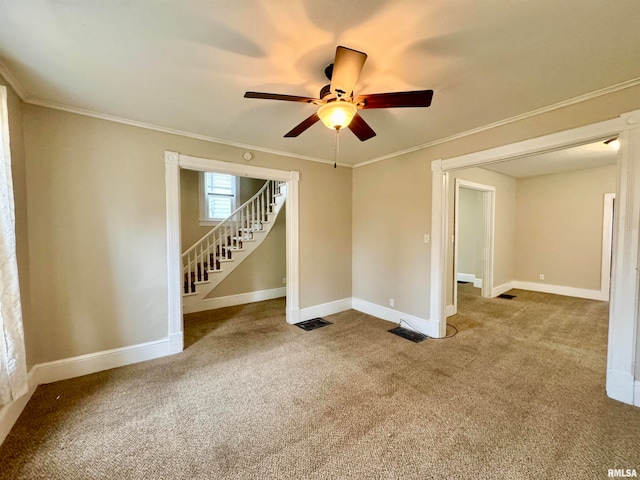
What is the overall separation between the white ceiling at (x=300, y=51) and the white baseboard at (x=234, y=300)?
3.06m

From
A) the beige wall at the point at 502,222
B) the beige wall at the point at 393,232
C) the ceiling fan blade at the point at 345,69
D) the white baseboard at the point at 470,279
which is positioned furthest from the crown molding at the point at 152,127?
the white baseboard at the point at 470,279

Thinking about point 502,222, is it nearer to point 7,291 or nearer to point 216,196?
point 216,196

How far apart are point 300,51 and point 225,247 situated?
377 cm

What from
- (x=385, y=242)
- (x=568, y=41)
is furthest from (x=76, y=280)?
(x=568, y=41)

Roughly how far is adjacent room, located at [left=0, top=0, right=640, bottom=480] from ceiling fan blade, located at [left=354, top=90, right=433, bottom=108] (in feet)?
0.05

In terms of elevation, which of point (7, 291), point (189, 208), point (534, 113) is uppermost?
point (534, 113)

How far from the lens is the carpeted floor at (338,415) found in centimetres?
156

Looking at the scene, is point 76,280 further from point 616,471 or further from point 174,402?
point 616,471

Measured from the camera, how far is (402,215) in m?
3.79

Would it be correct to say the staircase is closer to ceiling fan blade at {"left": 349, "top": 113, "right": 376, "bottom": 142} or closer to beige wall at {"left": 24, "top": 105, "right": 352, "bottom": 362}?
beige wall at {"left": 24, "top": 105, "right": 352, "bottom": 362}

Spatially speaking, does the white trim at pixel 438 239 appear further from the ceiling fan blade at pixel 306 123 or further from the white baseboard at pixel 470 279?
the white baseboard at pixel 470 279

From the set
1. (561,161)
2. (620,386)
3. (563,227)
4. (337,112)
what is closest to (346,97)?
(337,112)

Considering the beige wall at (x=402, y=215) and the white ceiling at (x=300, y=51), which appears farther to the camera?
the beige wall at (x=402, y=215)

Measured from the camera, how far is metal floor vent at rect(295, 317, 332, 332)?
3.77 meters
